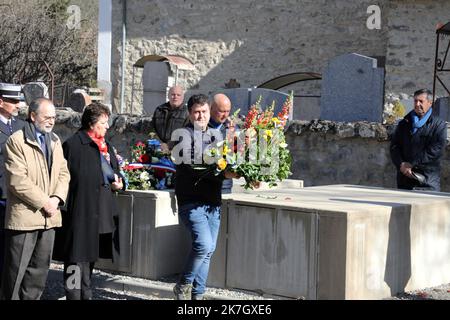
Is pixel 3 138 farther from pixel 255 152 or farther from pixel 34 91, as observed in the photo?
pixel 34 91

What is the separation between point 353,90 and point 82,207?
6.08m

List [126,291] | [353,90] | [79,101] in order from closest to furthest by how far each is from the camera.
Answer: [126,291] → [353,90] → [79,101]

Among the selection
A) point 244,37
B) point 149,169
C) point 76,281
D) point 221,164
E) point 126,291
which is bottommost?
point 126,291

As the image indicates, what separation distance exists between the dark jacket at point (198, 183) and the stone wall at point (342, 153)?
14.8ft

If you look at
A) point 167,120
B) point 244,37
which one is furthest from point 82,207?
point 244,37

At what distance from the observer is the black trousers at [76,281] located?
21.2 feet

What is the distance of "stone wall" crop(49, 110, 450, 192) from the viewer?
10531 millimetres

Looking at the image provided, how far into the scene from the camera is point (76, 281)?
6469mm

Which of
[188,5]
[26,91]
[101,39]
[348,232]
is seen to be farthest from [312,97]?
[348,232]

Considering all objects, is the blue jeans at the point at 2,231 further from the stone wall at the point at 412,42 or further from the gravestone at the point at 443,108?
the stone wall at the point at 412,42

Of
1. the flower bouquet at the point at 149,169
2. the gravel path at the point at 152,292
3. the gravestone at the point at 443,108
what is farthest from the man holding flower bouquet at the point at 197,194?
the gravestone at the point at 443,108

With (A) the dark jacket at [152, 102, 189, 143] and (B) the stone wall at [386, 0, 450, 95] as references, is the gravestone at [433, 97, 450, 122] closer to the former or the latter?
(A) the dark jacket at [152, 102, 189, 143]

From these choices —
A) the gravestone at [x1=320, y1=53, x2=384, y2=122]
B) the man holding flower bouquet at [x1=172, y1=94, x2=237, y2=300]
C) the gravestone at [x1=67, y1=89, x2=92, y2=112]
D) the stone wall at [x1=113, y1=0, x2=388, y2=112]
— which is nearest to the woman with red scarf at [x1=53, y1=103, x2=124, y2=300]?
the man holding flower bouquet at [x1=172, y1=94, x2=237, y2=300]
